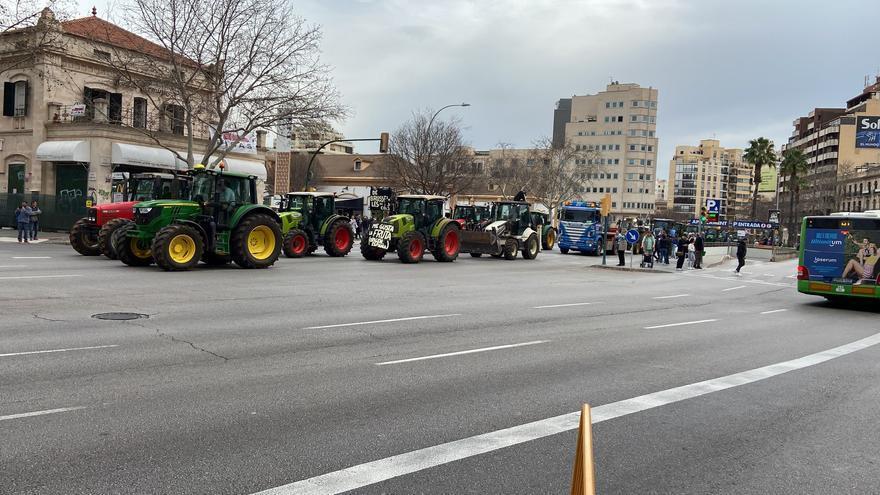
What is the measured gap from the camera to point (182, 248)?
58.0ft

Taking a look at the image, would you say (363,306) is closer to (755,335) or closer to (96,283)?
(96,283)

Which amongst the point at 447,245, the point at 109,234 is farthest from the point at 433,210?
the point at 109,234

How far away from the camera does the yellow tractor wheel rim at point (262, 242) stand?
64.6ft

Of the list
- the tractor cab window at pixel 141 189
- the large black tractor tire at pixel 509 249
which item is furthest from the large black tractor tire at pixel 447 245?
the tractor cab window at pixel 141 189

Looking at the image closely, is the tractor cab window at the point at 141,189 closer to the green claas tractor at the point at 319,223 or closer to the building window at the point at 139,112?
the green claas tractor at the point at 319,223

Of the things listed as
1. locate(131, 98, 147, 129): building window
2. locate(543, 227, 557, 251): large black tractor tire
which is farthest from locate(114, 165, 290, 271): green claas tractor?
locate(543, 227, 557, 251): large black tractor tire

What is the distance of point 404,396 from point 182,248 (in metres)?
12.6

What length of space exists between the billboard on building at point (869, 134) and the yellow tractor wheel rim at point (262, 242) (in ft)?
124

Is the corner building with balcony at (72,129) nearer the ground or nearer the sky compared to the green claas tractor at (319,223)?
nearer the sky

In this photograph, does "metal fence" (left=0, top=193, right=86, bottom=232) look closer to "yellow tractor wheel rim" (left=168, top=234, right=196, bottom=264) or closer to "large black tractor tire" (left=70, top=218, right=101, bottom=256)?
"large black tractor tire" (left=70, top=218, right=101, bottom=256)

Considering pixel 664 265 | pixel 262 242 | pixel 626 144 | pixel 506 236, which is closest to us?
pixel 262 242

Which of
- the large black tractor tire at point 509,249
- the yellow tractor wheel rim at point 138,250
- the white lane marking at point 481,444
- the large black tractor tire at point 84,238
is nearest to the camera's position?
the white lane marking at point 481,444

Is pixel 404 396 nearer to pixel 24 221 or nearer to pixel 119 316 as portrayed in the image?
pixel 119 316

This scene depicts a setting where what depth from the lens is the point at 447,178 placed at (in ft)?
191
